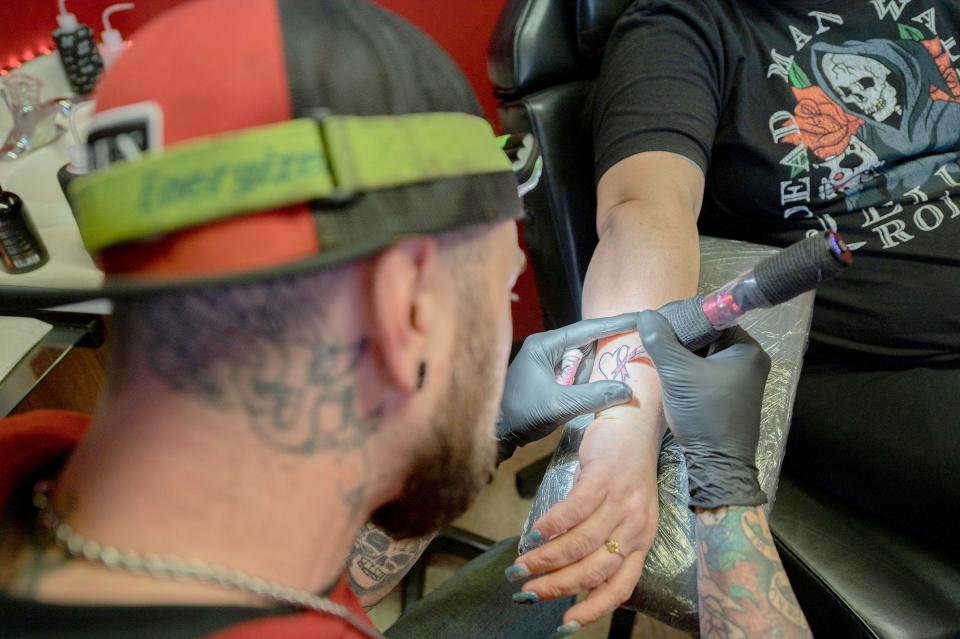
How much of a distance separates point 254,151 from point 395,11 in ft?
3.87

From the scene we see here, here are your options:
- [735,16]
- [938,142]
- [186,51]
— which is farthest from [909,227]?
[186,51]

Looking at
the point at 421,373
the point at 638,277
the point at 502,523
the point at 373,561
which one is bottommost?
the point at 502,523

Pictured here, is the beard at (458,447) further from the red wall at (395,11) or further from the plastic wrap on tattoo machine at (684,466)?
the red wall at (395,11)

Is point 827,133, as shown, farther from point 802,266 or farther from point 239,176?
point 239,176

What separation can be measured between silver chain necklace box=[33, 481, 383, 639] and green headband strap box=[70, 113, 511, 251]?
192mm

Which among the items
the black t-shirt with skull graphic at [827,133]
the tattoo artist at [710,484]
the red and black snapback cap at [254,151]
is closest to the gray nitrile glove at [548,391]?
the tattoo artist at [710,484]

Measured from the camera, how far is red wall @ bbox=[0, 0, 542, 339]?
128 centimetres

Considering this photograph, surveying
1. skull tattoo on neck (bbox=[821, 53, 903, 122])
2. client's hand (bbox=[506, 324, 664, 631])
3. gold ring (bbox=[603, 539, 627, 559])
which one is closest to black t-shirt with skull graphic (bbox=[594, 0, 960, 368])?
skull tattoo on neck (bbox=[821, 53, 903, 122])

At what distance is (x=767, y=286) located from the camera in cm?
69

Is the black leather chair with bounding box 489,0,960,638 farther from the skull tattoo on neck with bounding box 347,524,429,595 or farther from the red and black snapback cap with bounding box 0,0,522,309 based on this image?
the red and black snapback cap with bounding box 0,0,522,309

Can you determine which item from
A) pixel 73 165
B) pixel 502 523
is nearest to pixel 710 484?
pixel 502 523

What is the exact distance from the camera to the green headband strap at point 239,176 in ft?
1.28

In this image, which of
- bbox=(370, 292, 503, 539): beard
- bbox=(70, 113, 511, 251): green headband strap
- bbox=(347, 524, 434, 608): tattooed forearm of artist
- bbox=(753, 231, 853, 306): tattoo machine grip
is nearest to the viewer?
bbox=(70, 113, 511, 251): green headband strap

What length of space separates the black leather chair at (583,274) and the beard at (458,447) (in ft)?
1.93
